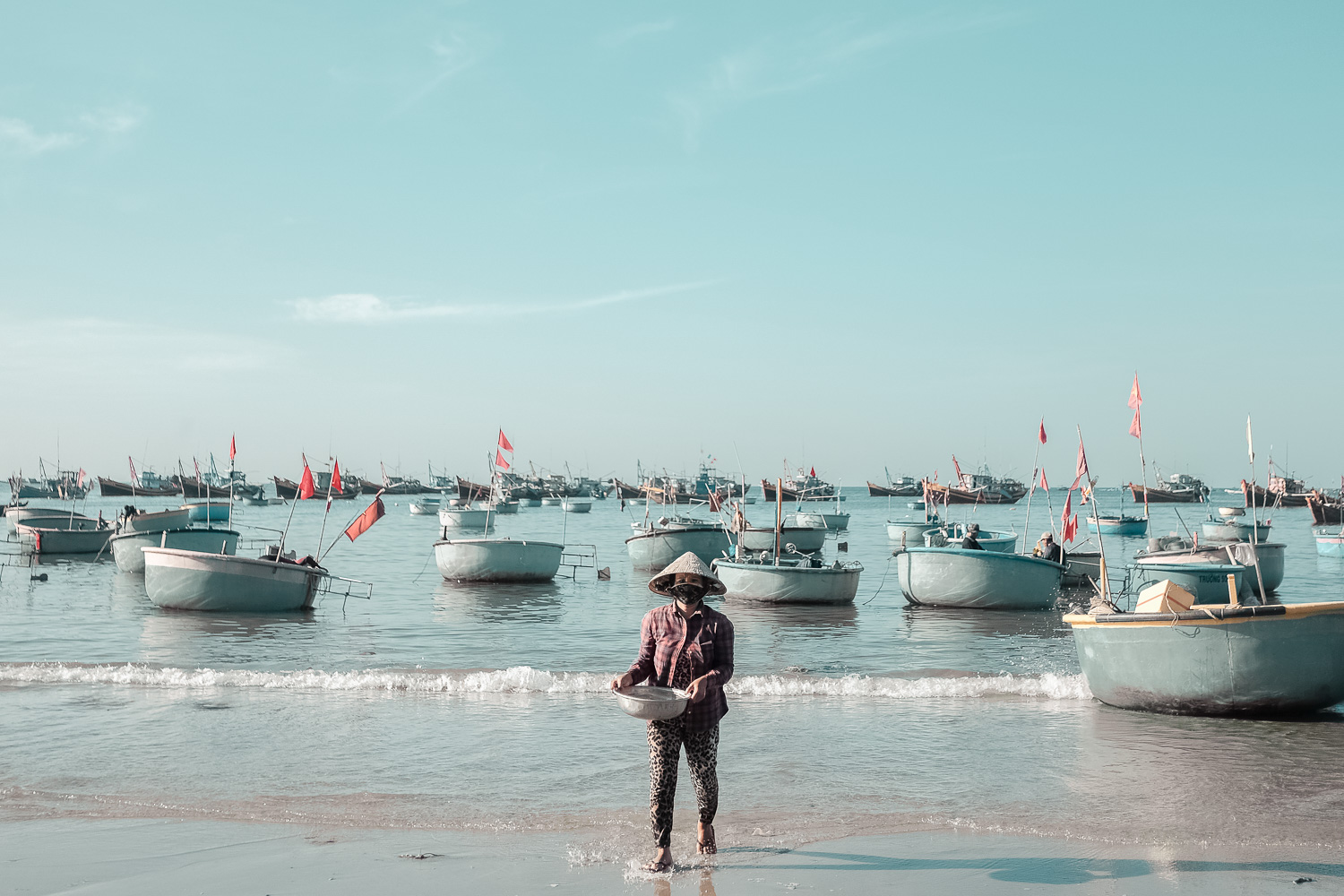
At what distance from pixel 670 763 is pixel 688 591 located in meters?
1.04

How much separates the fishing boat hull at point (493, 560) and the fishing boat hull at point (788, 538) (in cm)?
732

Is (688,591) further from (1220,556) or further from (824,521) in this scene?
(824,521)

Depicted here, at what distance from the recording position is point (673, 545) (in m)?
33.8

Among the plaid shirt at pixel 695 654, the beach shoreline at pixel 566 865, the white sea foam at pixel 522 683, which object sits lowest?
the white sea foam at pixel 522 683

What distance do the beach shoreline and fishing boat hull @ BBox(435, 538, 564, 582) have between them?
23.6 m

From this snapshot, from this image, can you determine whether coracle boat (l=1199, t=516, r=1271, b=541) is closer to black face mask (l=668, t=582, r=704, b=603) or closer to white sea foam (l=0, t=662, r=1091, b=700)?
white sea foam (l=0, t=662, r=1091, b=700)

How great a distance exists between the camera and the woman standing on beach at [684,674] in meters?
5.84

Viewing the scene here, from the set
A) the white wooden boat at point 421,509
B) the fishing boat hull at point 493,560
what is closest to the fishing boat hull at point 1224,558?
the fishing boat hull at point 493,560

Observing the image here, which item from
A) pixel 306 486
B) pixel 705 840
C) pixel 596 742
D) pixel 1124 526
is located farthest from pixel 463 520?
pixel 705 840

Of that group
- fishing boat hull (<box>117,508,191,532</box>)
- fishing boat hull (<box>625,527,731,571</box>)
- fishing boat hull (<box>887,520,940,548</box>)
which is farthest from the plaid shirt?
fishing boat hull (<box>887,520,940,548</box>)

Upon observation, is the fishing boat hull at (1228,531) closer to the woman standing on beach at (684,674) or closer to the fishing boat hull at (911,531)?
the fishing boat hull at (911,531)

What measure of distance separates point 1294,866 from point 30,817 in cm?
859

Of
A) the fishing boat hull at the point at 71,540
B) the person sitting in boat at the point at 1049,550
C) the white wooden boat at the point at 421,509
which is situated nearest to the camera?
the person sitting in boat at the point at 1049,550

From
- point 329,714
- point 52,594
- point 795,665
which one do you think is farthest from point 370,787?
point 52,594
